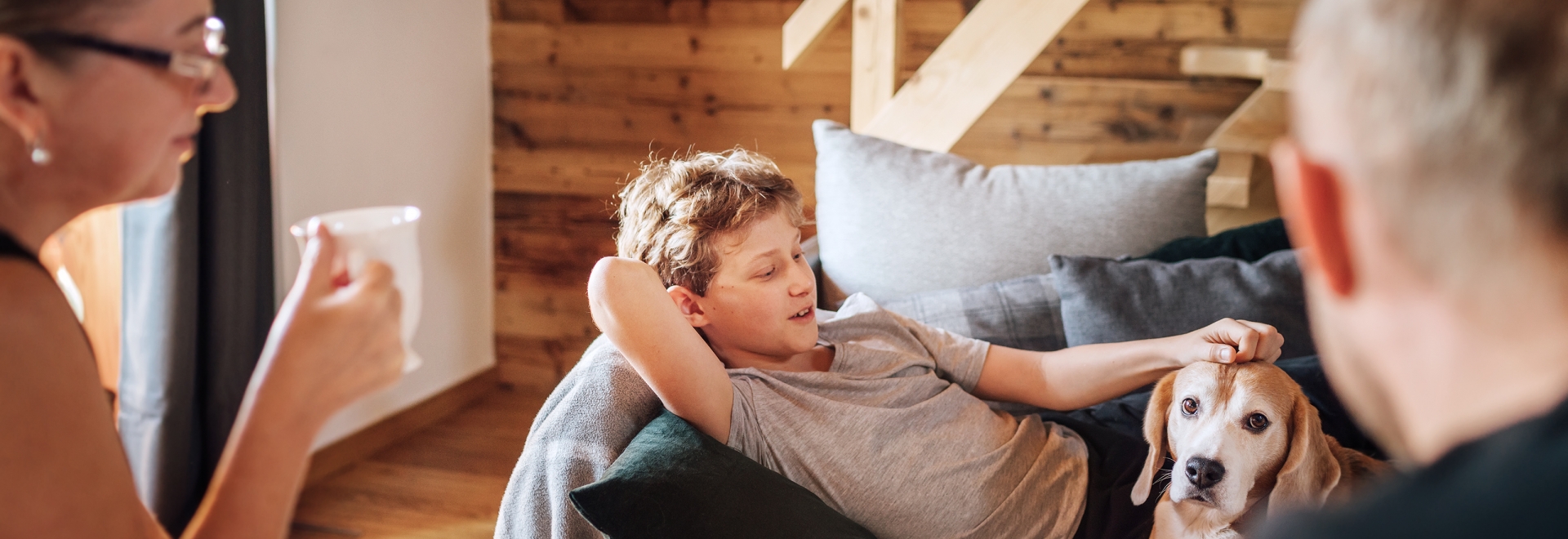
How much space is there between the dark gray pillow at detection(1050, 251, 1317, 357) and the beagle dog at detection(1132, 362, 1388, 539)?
37cm

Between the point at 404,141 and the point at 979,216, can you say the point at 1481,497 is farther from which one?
the point at 404,141

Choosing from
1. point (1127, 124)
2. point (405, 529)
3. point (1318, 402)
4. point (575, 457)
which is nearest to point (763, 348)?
point (575, 457)

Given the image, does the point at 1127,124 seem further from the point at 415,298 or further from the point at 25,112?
the point at 25,112

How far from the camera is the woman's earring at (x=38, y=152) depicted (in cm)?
66

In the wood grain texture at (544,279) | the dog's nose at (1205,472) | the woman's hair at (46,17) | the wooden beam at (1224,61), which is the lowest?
the wood grain texture at (544,279)

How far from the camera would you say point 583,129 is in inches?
130

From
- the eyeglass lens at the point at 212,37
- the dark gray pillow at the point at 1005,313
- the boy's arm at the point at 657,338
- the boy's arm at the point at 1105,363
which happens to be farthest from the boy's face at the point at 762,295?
the eyeglass lens at the point at 212,37

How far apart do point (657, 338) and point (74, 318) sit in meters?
0.60

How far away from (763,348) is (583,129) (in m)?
2.06

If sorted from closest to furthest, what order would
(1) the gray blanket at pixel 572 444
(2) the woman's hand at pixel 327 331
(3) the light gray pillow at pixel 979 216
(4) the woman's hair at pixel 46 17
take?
(4) the woman's hair at pixel 46 17 → (2) the woman's hand at pixel 327 331 → (1) the gray blanket at pixel 572 444 → (3) the light gray pillow at pixel 979 216

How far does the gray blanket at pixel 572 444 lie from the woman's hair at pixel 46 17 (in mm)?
711

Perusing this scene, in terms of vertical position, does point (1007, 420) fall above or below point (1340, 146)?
below

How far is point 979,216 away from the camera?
1948mm

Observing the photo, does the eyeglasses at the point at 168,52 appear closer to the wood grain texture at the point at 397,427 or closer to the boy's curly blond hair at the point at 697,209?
the boy's curly blond hair at the point at 697,209
